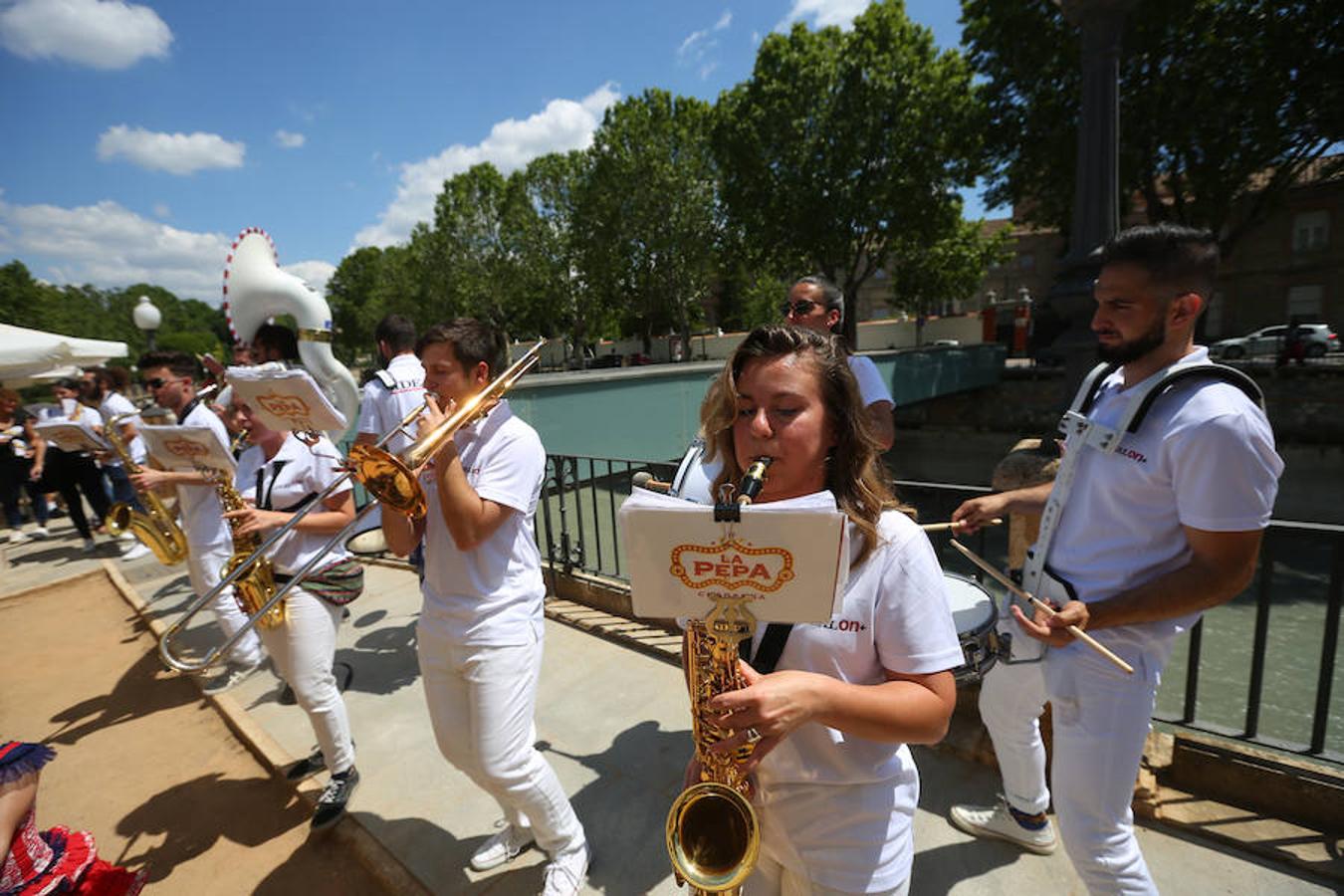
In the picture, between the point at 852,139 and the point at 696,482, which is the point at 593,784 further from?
the point at 852,139

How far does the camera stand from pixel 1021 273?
4803cm

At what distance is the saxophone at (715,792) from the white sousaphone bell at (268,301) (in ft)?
14.3

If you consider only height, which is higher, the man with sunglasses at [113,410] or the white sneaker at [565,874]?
the man with sunglasses at [113,410]

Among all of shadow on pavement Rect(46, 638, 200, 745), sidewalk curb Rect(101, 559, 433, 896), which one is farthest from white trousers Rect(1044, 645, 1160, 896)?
shadow on pavement Rect(46, 638, 200, 745)

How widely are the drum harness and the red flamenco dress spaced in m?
3.36

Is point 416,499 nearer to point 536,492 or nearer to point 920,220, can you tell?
point 536,492

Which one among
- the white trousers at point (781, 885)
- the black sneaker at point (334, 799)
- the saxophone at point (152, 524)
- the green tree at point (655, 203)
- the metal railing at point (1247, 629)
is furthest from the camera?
the green tree at point (655, 203)

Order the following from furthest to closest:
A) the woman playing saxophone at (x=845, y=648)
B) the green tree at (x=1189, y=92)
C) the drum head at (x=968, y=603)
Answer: the green tree at (x=1189, y=92), the drum head at (x=968, y=603), the woman playing saxophone at (x=845, y=648)

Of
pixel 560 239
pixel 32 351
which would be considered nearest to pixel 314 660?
pixel 32 351

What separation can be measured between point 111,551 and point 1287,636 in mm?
16583

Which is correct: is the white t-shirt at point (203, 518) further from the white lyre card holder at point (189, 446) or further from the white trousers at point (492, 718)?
the white trousers at point (492, 718)

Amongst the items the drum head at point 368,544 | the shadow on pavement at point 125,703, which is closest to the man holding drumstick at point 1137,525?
the drum head at point 368,544

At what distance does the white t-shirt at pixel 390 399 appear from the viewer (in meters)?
4.56

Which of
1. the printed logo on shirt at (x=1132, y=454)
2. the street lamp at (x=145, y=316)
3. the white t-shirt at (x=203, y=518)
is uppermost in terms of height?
the street lamp at (x=145, y=316)
